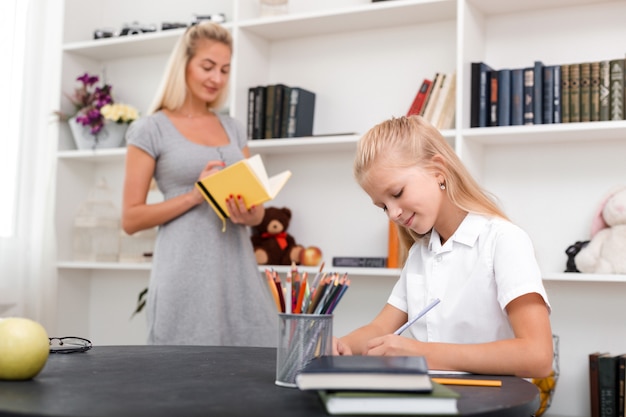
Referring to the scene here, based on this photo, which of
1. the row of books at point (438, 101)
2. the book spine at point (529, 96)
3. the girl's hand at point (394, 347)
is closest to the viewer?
the girl's hand at point (394, 347)

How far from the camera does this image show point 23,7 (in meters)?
3.46

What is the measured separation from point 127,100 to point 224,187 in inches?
60.9

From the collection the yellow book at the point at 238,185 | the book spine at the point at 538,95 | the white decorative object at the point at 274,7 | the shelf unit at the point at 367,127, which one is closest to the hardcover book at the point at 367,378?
the yellow book at the point at 238,185

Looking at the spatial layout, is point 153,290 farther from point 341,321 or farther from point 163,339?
point 341,321

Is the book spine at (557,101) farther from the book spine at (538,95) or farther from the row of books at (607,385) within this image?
the row of books at (607,385)

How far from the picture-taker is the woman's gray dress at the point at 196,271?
2.47 metres

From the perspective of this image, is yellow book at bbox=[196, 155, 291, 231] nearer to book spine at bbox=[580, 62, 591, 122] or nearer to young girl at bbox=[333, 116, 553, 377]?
young girl at bbox=[333, 116, 553, 377]

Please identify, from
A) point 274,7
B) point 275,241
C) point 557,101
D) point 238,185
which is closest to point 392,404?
point 238,185

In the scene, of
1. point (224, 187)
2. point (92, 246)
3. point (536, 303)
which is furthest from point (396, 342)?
point (92, 246)

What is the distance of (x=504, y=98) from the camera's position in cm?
274

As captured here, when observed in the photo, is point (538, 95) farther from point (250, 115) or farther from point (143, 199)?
point (143, 199)

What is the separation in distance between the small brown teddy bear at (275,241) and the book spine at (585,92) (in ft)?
3.81

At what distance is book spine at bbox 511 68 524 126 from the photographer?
8.89ft

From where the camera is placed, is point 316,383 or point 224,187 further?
point 224,187
